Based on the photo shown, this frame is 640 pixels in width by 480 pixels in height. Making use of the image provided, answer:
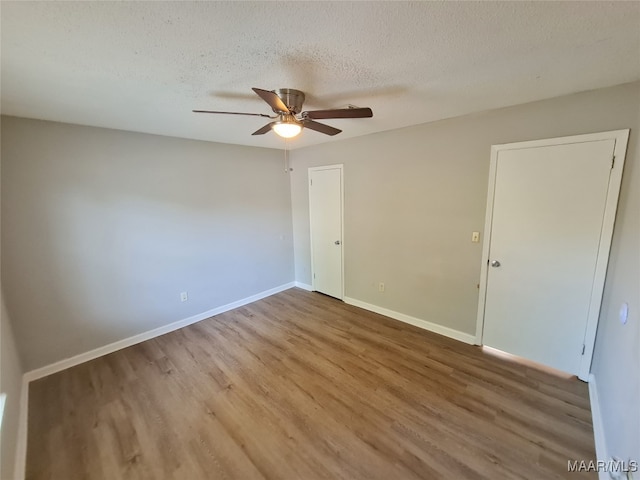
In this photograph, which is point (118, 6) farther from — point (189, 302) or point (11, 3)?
point (189, 302)

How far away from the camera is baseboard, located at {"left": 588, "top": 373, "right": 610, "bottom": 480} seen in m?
1.57

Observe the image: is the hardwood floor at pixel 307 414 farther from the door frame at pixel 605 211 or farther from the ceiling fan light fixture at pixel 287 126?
the ceiling fan light fixture at pixel 287 126

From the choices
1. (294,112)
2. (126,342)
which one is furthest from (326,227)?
(126,342)

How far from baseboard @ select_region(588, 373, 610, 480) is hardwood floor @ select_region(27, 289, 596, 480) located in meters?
0.05

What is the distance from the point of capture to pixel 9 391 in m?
1.76

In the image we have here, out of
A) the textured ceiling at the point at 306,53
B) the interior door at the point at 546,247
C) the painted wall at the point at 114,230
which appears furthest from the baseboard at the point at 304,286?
the textured ceiling at the point at 306,53

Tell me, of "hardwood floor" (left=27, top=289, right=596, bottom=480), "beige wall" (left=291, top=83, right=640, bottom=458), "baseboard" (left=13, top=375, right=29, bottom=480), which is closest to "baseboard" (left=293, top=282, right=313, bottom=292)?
"beige wall" (left=291, top=83, right=640, bottom=458)

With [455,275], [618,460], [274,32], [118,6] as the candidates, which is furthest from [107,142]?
[618,460]

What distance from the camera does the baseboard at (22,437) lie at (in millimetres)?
1559

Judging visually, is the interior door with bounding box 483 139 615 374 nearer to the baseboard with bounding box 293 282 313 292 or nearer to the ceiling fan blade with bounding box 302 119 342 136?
the ceiling fan blade with bounding box 302 119 342 136

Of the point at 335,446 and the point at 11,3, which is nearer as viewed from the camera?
the point at 11,3

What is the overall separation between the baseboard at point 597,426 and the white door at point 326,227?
2706 millimetres

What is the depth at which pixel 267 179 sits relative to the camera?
4.09 meters

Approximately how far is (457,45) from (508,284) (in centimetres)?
215
